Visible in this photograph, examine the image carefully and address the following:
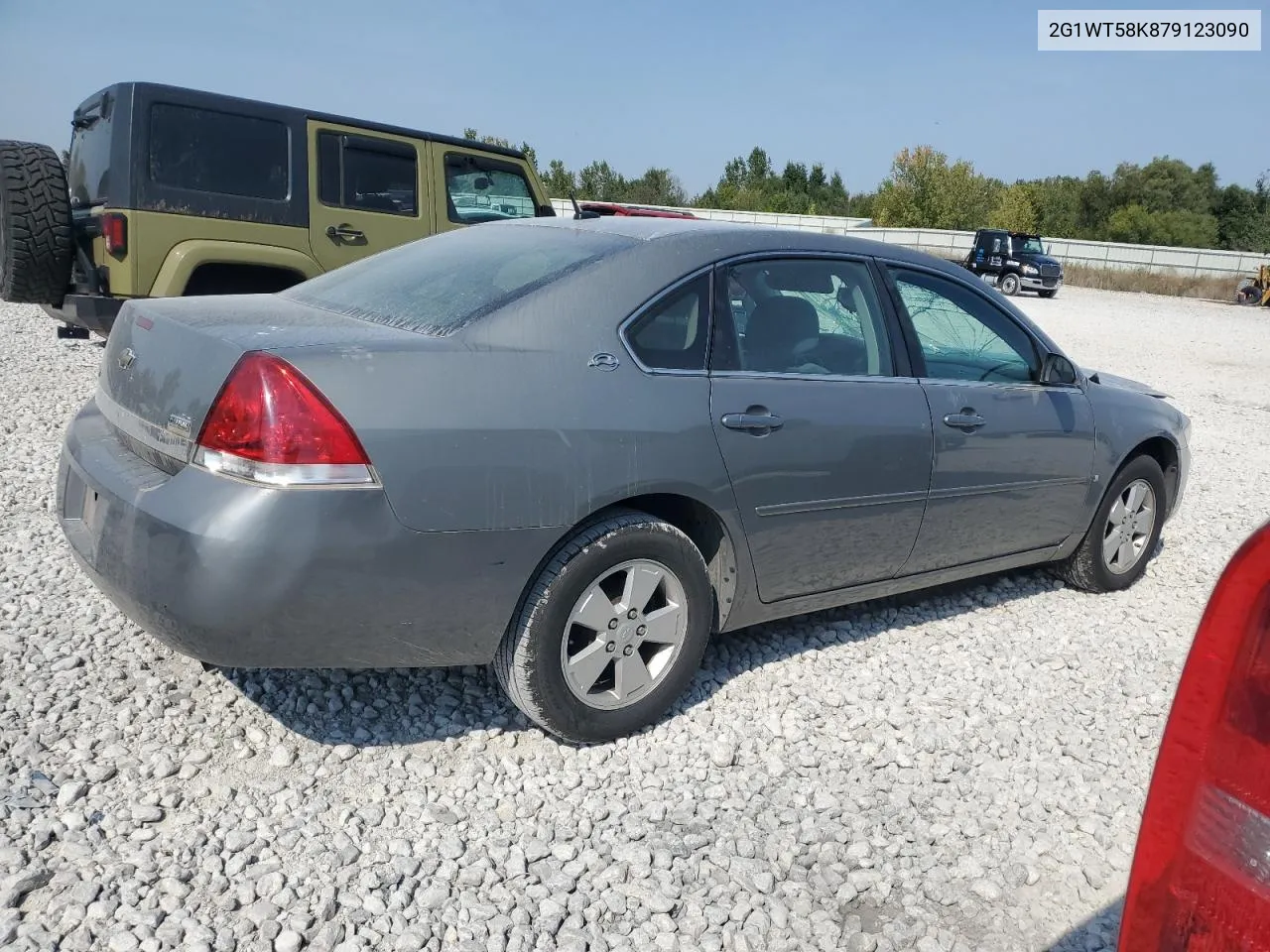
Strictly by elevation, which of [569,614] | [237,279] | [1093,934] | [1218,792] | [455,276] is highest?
[455,276]

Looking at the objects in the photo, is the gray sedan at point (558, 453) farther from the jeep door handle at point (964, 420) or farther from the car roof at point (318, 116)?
the car roof at point (318, 116)

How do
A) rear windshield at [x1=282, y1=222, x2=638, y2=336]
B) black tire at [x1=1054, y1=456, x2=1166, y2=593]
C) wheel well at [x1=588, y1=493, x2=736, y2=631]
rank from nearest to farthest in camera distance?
rear windshield at [x1=282, y1=222, x2=638, y2=336]
wheel well at [x1=588, y1=493, x2=736, y2=631]
black tire at [x1=1054, y1=456, x2=1166, y2=593]

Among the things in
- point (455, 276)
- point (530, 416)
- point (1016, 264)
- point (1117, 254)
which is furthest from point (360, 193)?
point (1117, 254)

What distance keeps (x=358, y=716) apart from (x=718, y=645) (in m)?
1.42

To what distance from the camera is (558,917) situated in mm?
2398

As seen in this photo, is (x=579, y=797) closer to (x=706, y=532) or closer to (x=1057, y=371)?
(x=706, y=532)

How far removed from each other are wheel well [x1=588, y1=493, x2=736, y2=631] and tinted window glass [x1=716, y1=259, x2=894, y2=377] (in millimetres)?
466

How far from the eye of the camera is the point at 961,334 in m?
4.09

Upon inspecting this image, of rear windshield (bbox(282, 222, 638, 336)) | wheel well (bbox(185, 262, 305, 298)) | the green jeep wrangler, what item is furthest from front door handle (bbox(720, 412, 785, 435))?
the green jeep wrangler

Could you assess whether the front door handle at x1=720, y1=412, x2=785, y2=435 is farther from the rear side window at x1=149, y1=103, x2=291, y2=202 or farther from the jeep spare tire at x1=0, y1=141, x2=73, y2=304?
the jeep spare tire at x1=0, y1=141, x2=73, y2=304

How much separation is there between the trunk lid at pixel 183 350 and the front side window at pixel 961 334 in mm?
2064

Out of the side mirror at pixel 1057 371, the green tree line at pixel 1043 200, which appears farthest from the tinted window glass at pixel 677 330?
the green tree line at pixel 1043 200

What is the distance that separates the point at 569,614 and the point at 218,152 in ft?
17.5

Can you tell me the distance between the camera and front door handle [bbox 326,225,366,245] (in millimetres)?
7297
